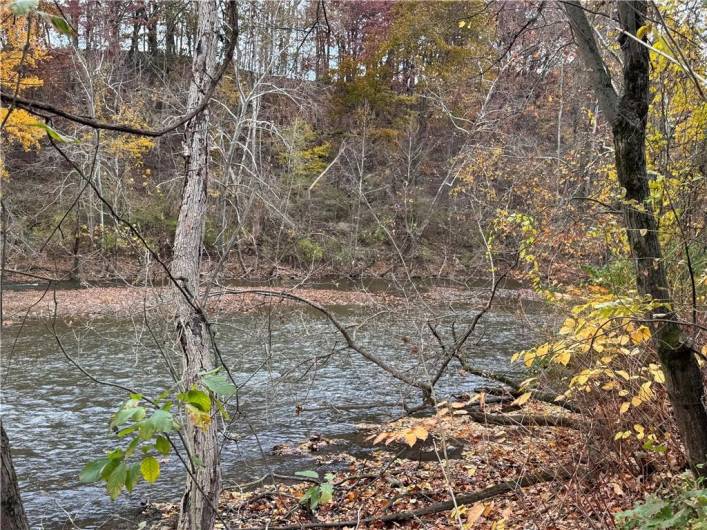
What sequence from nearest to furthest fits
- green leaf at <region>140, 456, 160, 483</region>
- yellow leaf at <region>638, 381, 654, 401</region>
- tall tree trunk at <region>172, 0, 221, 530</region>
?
green leaf at <region>140, 456, 160, 483</region> < yellow leaf at <region>638, 381, 654, 401</region> < tall tree trunk at <region>172, 0, 221, 530</region>

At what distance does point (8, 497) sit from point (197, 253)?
12.0ft

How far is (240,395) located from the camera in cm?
803

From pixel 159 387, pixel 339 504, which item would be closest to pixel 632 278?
pixel 339 504

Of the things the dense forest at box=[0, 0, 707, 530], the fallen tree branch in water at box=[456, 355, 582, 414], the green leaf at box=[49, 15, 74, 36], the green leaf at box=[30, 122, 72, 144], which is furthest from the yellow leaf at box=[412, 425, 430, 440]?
the fallen tree branch in water at box=[456, 355, 582, 414]

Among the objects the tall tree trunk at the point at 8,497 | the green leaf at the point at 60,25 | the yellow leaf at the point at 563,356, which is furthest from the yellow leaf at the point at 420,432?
the green leaf at the point at 60,25

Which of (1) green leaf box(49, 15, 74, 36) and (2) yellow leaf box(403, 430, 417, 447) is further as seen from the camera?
(2) yellow leaf box(403, 430, 417, 447)

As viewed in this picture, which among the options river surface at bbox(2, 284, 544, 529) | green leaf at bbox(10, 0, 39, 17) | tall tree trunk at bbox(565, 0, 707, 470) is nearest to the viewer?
green leaf at bbox(10, 0, 39, 17)

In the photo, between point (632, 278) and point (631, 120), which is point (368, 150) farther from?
point (631, 120)

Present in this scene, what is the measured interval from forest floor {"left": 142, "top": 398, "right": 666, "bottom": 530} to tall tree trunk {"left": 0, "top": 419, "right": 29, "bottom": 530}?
190cm

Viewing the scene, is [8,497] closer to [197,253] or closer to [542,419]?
[197,253]

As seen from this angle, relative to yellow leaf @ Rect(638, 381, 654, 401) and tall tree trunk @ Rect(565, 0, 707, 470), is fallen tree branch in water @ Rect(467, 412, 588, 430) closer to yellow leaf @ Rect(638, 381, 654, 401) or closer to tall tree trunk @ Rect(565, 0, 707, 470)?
yellow leaf @ Rect(638, 381, 654, 401)

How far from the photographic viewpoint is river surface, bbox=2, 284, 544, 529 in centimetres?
605

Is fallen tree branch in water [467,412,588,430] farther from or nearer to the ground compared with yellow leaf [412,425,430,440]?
nearer to the ground

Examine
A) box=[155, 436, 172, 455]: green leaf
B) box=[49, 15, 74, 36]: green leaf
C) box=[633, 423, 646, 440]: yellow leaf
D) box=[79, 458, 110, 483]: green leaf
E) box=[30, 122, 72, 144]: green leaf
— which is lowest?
box=[633, 423, 646, 440]: yellow leaf
